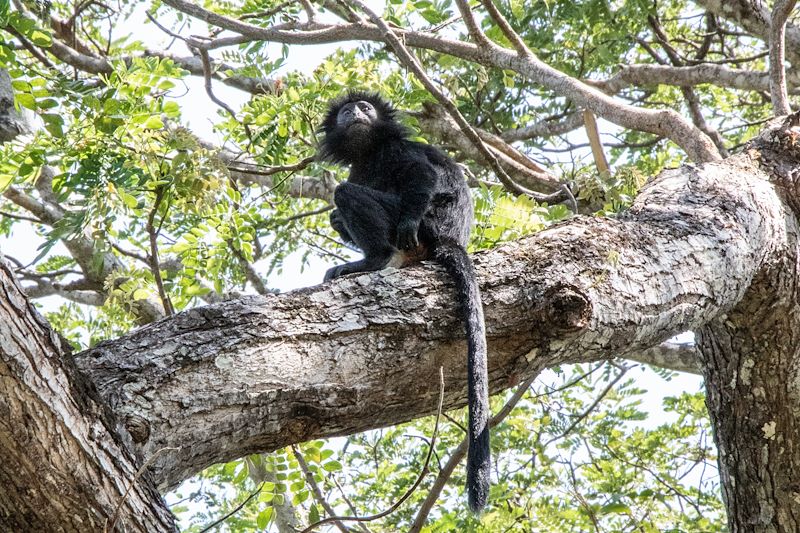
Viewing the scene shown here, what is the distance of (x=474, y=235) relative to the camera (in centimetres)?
464

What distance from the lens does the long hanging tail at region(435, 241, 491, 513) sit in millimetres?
2439

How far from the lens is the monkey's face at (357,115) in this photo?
543 cm

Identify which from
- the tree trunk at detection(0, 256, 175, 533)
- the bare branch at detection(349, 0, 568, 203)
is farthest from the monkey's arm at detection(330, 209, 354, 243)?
the tree trunk at detection(0, 256, 175, 533)

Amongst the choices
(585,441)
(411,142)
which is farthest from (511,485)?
(411,142)

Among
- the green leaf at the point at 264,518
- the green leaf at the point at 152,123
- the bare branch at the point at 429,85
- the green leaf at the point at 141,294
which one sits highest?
the bare branch at the point at 429,85

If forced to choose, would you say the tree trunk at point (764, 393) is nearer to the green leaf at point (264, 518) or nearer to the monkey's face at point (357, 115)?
the green leaf at point (264, 518)

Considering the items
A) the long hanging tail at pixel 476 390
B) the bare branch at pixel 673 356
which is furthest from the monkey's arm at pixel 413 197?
the bare branch at pixel 673 356

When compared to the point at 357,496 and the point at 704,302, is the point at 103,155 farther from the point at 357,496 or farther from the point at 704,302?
the point at 357,496

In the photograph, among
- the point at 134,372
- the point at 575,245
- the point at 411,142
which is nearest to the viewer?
the point at 134,372

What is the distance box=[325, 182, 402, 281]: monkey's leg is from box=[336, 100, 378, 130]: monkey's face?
1245 millimetres

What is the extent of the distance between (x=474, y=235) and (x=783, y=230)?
1706 mm

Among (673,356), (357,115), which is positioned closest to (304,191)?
(357,115)

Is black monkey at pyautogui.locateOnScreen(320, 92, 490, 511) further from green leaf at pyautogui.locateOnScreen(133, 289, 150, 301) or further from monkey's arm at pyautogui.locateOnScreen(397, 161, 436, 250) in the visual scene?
green leaf at pyautogui.locateOnScreen(133, 289, 150, 301)

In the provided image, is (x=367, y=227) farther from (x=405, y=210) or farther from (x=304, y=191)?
(x=304, y=191)
